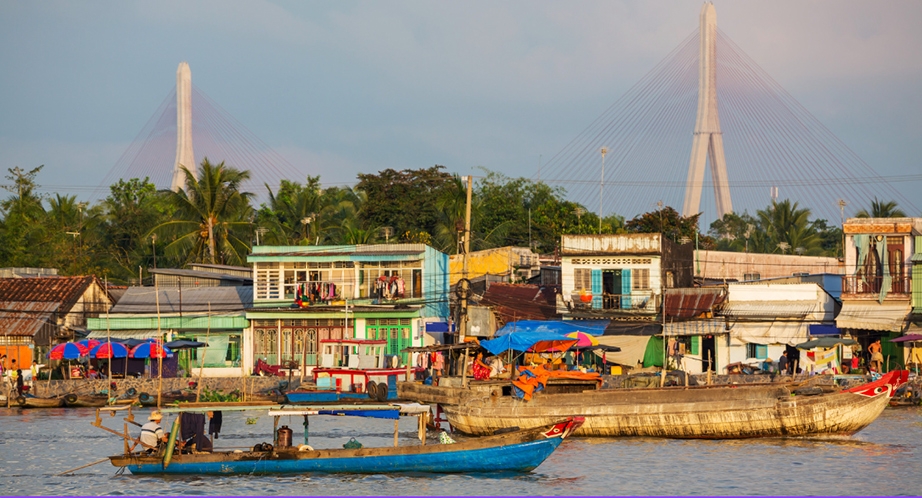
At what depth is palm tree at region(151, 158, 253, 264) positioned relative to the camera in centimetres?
5272

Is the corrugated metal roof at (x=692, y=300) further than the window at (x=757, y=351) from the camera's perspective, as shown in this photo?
Yes

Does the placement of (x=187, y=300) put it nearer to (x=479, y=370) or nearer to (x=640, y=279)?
(x=479, y=370)

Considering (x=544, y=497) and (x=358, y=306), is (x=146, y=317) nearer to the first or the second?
(x=358, y=306)

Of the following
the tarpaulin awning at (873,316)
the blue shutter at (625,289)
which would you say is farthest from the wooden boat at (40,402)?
the tarpaulin awning at (873,316)

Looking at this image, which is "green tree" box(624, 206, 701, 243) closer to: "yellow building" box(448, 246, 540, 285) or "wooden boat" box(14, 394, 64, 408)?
"yellow building" box(448, 246, 540, 285)

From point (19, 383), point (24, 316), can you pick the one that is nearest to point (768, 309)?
point (19, 383)

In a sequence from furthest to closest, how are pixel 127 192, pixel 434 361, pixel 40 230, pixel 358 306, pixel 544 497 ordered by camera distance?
pixel 127 192
pixel 40 230
pixel 358 306
pixel 434 361
pixel 544 497

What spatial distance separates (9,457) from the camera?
2584 cm

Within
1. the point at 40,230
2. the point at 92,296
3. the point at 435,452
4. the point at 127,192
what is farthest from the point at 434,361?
the point at 127,192

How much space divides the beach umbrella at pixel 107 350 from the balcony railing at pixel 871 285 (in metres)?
25.8

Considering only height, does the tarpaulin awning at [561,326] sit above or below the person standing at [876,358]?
above

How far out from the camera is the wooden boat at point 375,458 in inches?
819

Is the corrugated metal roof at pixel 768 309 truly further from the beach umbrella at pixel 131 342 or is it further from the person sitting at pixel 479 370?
the beach umbrella at pixel 131 342

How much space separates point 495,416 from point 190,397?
1256cm
